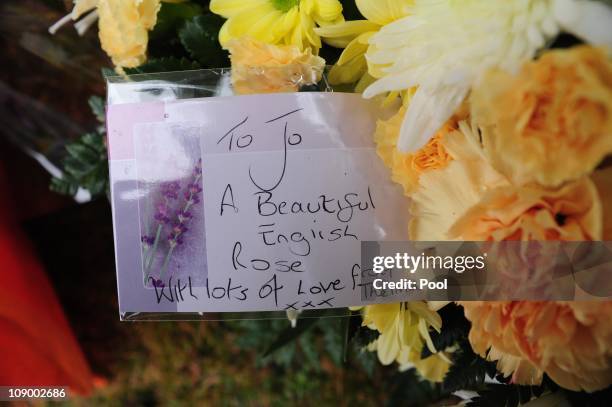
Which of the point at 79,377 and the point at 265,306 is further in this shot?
the point at 79,377

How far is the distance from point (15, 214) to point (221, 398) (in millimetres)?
459

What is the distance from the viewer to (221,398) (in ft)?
3.06

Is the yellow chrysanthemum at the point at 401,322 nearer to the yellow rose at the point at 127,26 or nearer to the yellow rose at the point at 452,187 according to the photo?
the yellow rose at the point at 452,187

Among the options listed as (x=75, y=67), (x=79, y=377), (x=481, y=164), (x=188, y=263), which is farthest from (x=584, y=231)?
(x=79, y=377)

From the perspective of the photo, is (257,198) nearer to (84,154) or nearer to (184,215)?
(184,215)

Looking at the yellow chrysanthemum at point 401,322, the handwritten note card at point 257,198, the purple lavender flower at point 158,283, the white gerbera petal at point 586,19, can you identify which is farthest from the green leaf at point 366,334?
the white gerbera petal at point 586,19

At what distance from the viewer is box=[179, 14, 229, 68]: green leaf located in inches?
21.2

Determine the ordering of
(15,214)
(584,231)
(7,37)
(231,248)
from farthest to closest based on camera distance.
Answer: (15,214) < (7,37) < (231,248) < (584,231)

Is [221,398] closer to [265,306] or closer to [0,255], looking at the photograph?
[0,255]

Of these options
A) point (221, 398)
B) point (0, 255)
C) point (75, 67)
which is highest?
point (75, 67)

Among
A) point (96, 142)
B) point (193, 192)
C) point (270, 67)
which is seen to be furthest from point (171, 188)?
point (96, 142)

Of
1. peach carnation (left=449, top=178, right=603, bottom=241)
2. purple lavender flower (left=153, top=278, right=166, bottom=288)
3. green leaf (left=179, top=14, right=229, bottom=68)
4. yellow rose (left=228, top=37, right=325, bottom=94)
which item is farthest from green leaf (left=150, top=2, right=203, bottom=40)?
peach carnation (left=449, top=178, right=603, bottom=241)

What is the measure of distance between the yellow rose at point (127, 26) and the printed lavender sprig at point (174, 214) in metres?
0.17

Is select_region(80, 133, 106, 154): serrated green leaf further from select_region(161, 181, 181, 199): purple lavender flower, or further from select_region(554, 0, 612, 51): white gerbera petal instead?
select_region(554, 0, 612, 51): white gerbera petal
